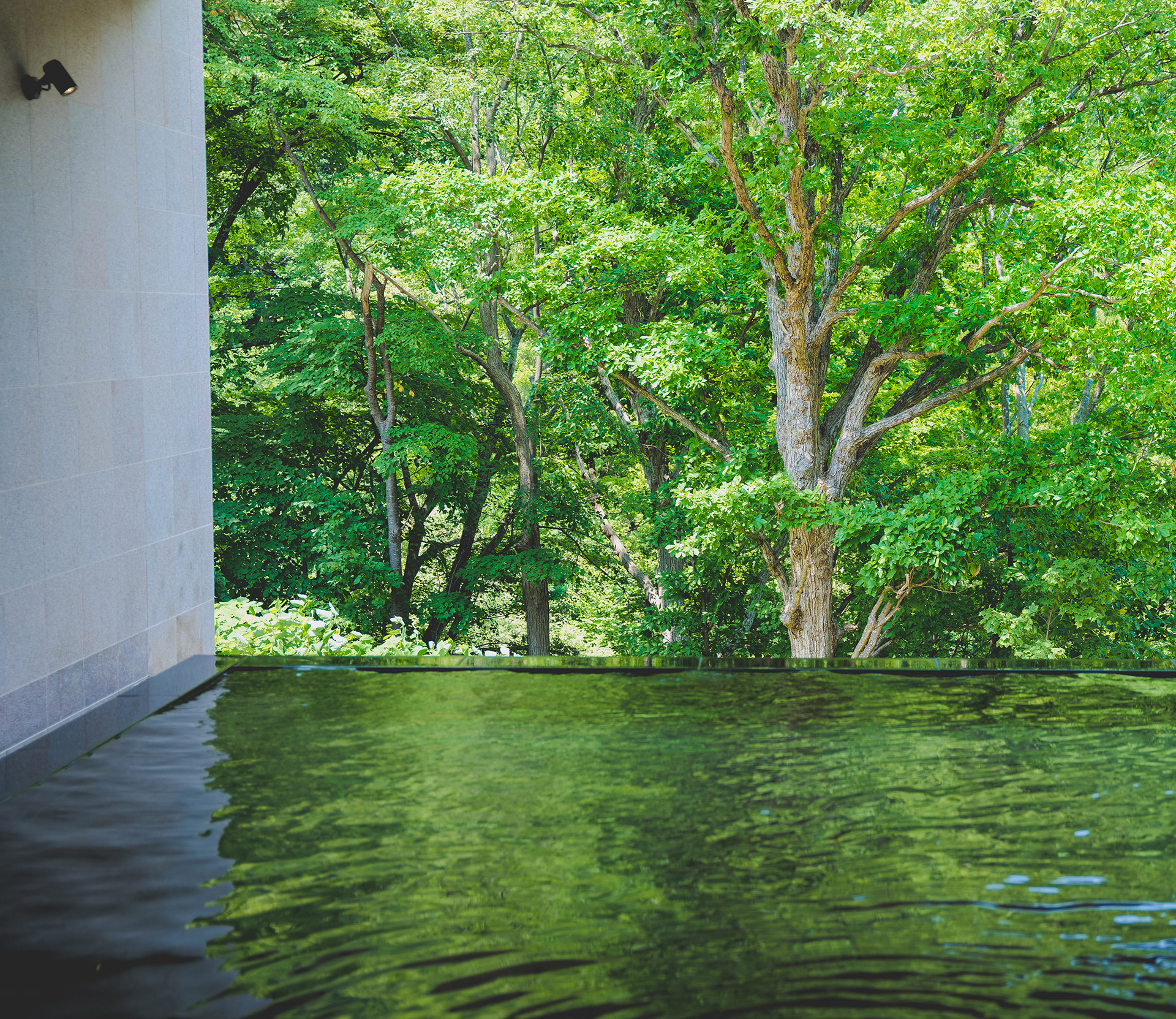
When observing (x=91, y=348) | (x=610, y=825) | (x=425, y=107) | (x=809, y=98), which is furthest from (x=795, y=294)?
(x=610, y=825)

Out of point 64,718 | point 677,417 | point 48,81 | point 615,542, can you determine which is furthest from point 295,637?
point 615,542

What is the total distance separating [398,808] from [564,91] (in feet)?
33.7

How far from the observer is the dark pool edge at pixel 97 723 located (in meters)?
2.34

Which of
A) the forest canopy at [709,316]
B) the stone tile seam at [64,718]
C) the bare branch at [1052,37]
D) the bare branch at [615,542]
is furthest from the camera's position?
the bare branch at [615,542]

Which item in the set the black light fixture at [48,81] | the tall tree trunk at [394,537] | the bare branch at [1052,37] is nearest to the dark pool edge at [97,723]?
the black light fixture at [48,81]

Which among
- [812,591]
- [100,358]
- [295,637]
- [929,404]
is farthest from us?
[929,404]

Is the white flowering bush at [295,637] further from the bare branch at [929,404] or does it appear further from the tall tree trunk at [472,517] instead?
the tall tree trunk at [472,517]

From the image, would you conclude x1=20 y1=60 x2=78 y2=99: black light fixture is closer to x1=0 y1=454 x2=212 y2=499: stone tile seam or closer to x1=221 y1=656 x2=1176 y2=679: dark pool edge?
x1=0 y1=454 x2=212 y2=499: stone tile seam

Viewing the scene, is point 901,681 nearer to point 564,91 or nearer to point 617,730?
point 617,730

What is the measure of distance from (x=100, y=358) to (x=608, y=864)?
2.48 meters

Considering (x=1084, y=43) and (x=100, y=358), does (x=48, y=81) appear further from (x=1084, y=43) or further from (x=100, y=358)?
(x=1084, y=43)

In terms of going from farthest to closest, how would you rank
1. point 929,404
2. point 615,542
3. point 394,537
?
point 615,542
point 394,537
point 929,404

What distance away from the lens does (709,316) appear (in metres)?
10.4

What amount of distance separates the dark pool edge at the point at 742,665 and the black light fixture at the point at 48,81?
6.22ft
